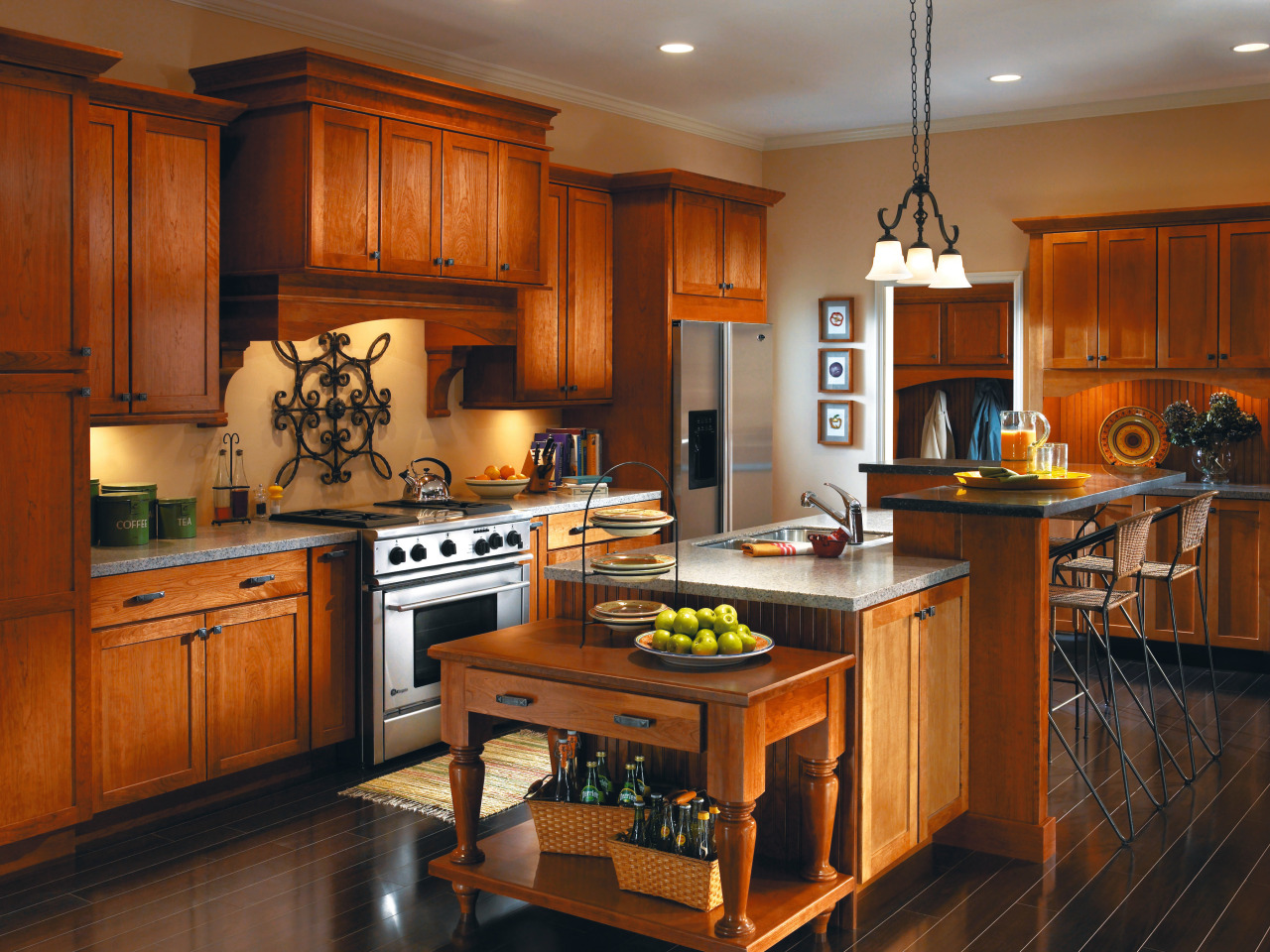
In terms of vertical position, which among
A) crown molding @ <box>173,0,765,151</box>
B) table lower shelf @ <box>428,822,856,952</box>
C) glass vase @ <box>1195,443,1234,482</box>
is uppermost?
crown molding @ <box>173,0,765,151</box>

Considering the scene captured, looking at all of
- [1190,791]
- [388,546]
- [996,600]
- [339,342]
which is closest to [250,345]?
[339,342]

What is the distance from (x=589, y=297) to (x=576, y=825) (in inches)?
134

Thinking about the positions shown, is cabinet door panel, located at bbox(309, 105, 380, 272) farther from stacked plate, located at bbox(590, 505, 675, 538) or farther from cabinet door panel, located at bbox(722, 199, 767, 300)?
cabinet door panel, located at bbox(722, 199, 767, 300)

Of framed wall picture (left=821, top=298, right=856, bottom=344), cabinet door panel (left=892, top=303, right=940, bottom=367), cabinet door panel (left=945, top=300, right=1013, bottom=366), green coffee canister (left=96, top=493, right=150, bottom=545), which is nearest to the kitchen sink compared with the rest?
green coffee canister (left=96, top=493, right=150, bottom=545)

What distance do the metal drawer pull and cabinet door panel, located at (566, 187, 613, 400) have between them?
3287 mm

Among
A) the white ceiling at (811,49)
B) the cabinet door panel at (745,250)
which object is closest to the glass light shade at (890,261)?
the white ceiling at (811,49)

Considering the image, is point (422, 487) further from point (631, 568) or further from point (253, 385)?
point (631, 568)

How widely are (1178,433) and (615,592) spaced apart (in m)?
4.03

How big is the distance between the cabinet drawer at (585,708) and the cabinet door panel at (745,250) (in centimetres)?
390

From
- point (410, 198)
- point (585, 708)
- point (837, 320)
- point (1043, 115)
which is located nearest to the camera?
point (585, 708)

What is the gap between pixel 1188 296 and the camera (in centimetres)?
611

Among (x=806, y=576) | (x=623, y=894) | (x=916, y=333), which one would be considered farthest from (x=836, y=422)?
(x=623, y=894)

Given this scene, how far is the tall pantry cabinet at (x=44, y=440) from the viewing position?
3.40 m

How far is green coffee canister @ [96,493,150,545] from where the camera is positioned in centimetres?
403
